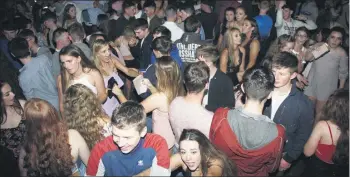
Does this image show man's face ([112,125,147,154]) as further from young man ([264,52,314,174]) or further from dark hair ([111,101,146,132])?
young man ([264,52,314,174])

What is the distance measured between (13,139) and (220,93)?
185 cm

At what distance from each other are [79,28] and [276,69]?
8.89 feet

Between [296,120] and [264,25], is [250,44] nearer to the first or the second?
[264,25]

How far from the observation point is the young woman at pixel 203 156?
2.23 metres

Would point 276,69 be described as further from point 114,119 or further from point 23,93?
point 23,93

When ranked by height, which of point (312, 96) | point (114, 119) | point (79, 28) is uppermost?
point (79, 28)

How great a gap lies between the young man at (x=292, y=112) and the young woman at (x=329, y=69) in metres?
1.58

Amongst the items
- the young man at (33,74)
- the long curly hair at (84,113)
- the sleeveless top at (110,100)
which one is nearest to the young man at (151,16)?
the sleeveless top at (110,100)

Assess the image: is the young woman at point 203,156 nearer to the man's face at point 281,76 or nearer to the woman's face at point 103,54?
the man's face at point 281,76

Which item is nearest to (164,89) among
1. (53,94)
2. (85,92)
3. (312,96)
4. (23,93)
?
(85,92)

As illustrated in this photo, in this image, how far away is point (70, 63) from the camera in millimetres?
3447

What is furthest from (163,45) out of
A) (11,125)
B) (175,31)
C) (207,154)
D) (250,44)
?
(207,154)

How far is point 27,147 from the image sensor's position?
2.30 m

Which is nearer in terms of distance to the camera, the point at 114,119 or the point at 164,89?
the point at 114,119
